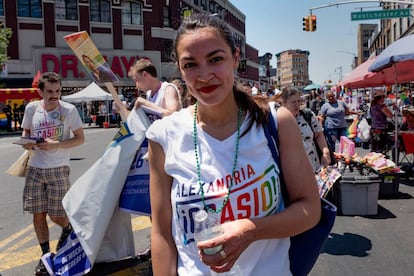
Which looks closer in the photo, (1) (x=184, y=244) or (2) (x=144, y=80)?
(1) (x=184, y=244)

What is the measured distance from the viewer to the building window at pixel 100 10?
37016 millimetres

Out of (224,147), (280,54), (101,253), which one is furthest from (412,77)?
(280,54)

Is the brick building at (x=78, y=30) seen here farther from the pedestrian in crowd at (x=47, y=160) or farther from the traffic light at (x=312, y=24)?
the pedestrian in crowd at (x=47, y=160)

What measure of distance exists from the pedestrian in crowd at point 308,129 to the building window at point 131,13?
119 ft

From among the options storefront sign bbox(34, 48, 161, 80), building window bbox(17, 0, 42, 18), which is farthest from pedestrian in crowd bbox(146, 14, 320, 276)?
building window bbox(17, 0, 42, 18)

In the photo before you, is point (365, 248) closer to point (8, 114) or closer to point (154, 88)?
point (154, 88)

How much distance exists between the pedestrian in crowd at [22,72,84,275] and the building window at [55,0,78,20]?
34.6 meters

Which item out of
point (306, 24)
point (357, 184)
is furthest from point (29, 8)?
point (357, 184)

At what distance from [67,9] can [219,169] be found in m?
38.1

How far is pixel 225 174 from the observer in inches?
61.9

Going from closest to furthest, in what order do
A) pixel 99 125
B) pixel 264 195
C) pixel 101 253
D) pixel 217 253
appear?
pixel 217 253
pixel 264 195
pixel 101 253
pixel 99 125

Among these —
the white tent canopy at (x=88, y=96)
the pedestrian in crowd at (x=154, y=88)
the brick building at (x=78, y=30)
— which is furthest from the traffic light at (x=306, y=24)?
the pedestrian in crowd at (x=154, y=88)

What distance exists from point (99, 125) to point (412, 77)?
2330 centimetres

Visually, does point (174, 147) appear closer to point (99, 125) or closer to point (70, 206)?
point (70, 206)
